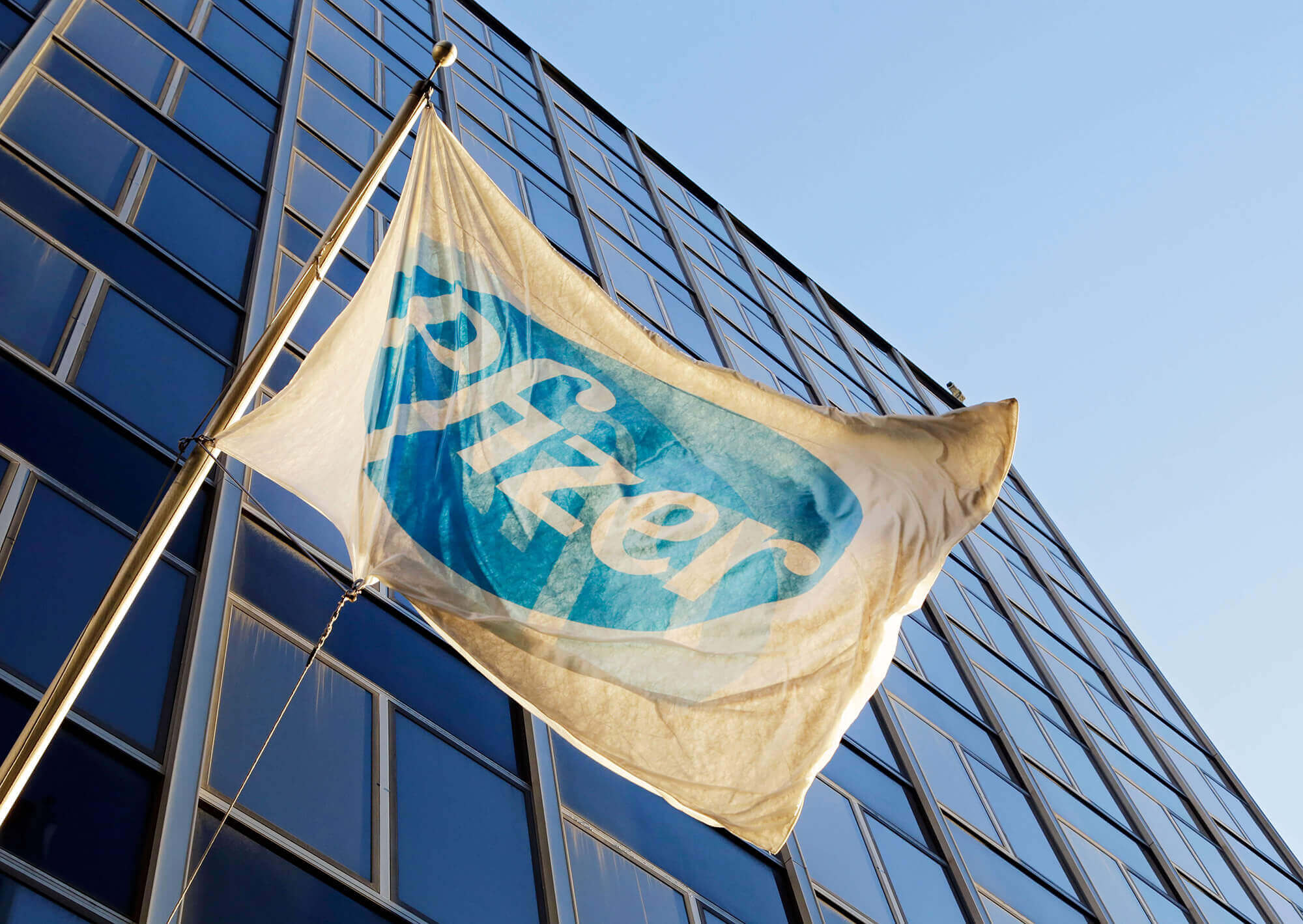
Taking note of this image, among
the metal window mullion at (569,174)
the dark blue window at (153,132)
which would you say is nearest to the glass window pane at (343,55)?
the metal window mullion at (569,174)

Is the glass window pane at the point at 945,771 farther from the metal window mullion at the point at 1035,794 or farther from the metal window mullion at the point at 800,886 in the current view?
the metal window mullion at the point at 800,886

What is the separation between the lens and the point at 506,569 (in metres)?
5.81

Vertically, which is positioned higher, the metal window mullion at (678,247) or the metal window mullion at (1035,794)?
the metal window mullion at (678,247)

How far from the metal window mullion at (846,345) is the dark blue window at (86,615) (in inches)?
875

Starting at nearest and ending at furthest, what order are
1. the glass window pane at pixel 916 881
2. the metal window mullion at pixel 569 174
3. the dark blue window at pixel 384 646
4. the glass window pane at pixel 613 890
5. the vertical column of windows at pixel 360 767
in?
1. the vertical column of windows at pixel 360 767
2. the glass window pane at pixel 613 890
3. the dark blue window at pixel 384 646
4. the glass window pane at pixel 916 881
5. the metal window mullion at pixel 569 174

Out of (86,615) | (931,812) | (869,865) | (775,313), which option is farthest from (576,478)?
(775,313)

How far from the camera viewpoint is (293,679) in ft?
25.8

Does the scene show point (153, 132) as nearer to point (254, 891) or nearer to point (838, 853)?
point (254, 891)

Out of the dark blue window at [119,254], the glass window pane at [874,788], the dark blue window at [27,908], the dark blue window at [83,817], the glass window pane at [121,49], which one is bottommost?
the dark blue window at [27,908]

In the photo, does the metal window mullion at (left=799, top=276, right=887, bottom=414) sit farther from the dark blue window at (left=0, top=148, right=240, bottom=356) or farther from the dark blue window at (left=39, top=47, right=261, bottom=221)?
the dark blue window at (left=0, top=148, right=240, bottom=356)

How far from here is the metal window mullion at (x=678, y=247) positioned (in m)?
23.2

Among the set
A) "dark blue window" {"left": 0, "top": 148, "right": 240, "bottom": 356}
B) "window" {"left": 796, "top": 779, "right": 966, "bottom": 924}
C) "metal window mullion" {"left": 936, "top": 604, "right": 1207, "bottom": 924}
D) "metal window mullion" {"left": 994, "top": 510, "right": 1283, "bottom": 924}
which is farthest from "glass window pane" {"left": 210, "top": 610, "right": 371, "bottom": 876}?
"metal window mullion" {"left": 994, "top": 510, "right": 1283, "bottom": 924}

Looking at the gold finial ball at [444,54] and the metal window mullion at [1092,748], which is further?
the metal window mullion at [1092,748]

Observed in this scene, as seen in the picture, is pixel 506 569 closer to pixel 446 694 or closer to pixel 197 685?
pixel 197 685
